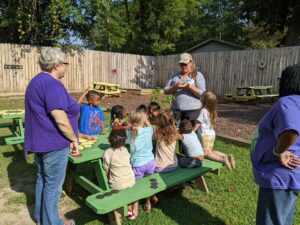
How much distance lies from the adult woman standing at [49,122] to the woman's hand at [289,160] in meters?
1.84

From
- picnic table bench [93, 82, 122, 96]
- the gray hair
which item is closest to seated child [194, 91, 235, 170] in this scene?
the gray hair

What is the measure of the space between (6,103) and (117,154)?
965 cm

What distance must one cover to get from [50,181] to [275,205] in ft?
6.70

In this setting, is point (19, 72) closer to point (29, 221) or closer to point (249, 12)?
point (29, 221)

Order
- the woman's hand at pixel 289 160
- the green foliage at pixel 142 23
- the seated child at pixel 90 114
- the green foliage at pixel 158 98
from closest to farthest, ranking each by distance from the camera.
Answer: the woman's hand at pixel 289 160 → the seated child at pixel 90 114 → the green foliage at pixel 158 98 → the green foliage at pixel 142 23

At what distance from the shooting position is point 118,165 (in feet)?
10.1

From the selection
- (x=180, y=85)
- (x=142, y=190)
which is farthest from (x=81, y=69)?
(x=142, y=190)

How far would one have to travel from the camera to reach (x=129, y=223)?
3.04 meters

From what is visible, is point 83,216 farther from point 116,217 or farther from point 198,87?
point 198,87

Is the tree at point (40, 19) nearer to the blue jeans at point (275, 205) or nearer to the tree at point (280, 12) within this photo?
the tree at point (280, 12)

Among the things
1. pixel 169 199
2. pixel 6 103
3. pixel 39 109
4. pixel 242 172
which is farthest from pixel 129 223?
pixel 6 103

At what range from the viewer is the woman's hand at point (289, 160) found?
5.91 feet

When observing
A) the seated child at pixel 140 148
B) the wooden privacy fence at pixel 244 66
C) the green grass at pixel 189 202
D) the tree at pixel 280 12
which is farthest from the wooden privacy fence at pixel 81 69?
the seated child at pixel 140 148

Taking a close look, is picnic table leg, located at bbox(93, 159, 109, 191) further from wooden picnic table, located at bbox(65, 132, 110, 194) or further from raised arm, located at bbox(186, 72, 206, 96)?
raised arm, located at bbox(186, 72, 206, 96)
